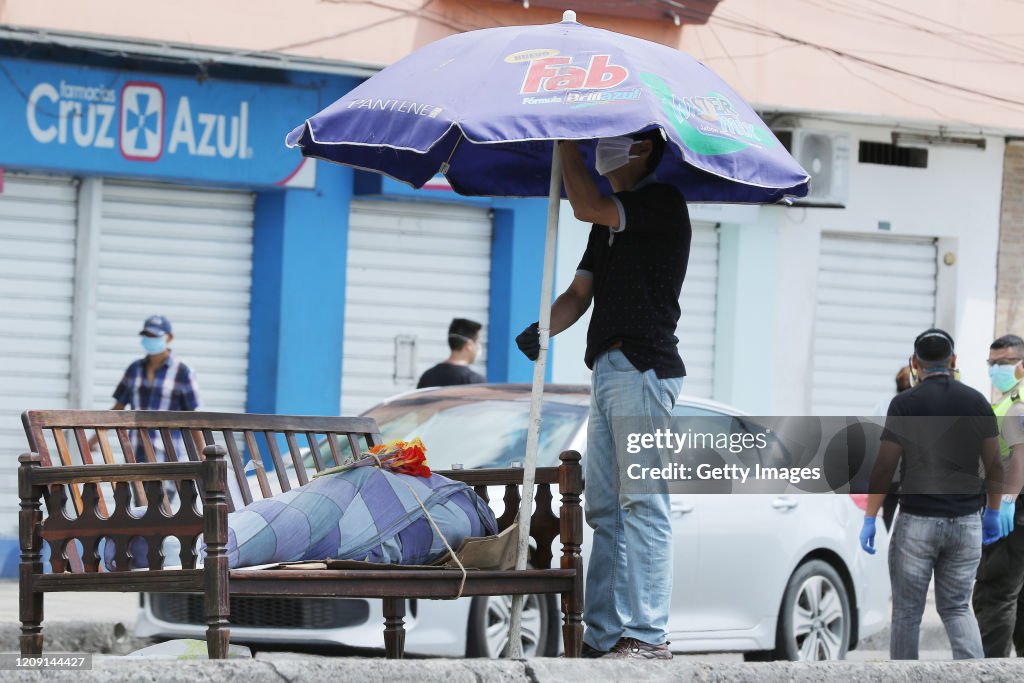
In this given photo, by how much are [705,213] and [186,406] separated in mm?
6530

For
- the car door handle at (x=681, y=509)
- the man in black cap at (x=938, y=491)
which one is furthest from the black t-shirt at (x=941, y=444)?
the car door handle at (x=681, y=509)

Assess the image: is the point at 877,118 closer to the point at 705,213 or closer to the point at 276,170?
the point at 705,213

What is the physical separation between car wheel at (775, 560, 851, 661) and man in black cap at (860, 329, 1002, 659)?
1601mm

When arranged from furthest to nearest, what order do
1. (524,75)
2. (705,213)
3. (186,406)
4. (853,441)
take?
1. (705,213)
2. (186,406)
3. (853,441)
4. (524,75)

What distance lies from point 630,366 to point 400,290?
32.7 ft

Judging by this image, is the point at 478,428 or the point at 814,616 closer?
the point at 478,428

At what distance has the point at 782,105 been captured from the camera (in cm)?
1675

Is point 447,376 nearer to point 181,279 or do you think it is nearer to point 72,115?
point 181,279

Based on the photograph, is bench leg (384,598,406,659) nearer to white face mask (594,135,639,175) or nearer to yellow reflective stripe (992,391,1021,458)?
white face mask (594,135,639,175)

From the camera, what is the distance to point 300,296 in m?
15.1

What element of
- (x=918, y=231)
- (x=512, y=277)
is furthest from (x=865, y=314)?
(x=512, y=277)

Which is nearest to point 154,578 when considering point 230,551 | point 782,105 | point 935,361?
point 230,551

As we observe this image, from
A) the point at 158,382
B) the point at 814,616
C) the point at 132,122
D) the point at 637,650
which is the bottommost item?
the point at 814,616

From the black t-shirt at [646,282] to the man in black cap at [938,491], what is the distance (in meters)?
2.96
